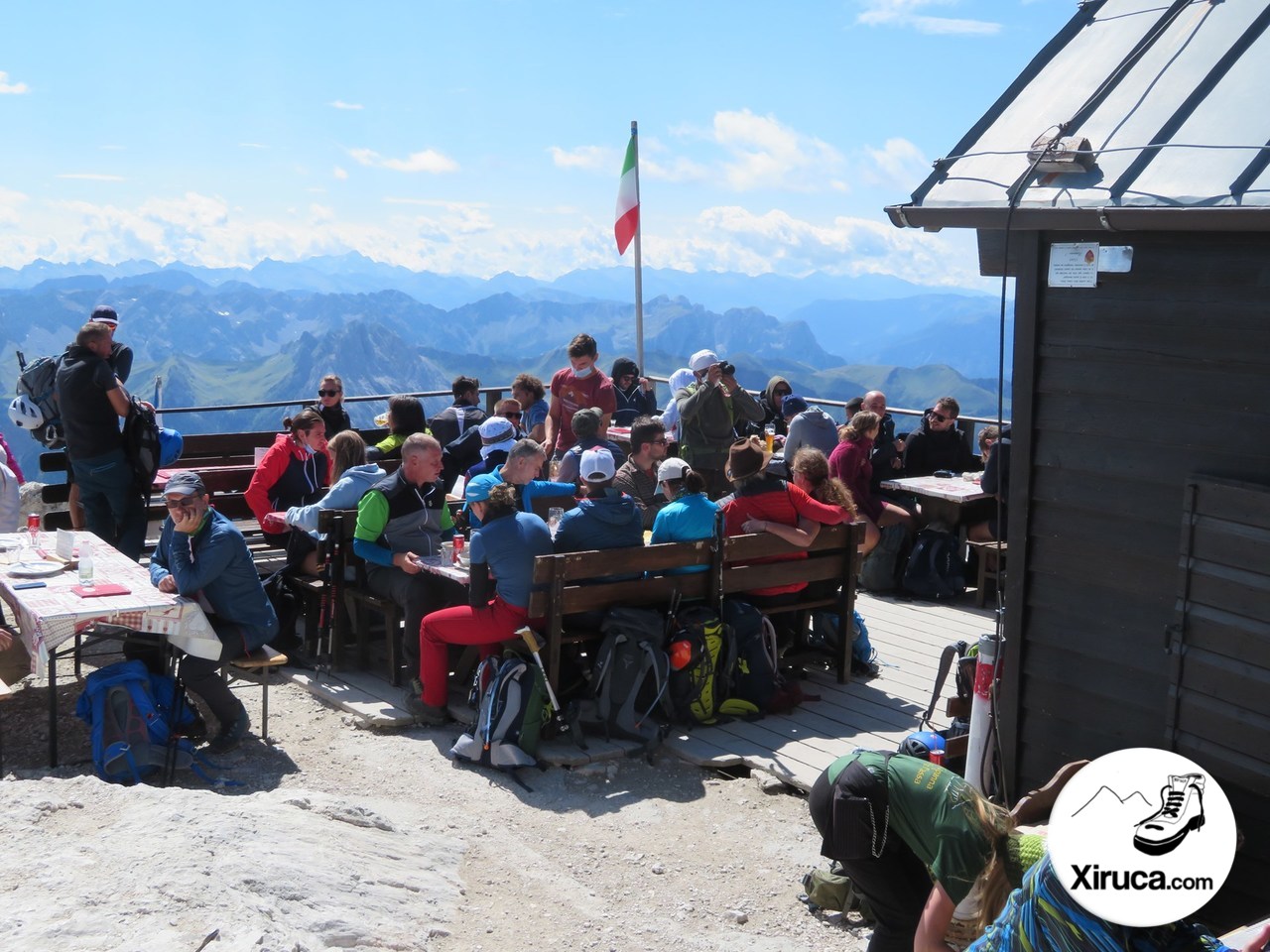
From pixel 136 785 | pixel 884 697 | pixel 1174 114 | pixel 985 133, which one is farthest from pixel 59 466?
pixel 1174 114

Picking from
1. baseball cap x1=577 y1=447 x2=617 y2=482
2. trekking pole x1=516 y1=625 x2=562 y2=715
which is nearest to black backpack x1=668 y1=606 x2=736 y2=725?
trekking pole x1=516 y1=625 x2=562 y2=715

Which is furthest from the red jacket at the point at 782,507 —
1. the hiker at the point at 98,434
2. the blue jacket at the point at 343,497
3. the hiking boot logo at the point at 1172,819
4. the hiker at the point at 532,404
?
the hiking boot logo at the point at 1172,819

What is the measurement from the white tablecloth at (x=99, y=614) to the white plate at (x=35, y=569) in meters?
0.05

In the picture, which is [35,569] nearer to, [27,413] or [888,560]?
[27,413]

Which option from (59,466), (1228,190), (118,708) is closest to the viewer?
(1228,190)

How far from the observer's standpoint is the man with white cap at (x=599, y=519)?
7012mm

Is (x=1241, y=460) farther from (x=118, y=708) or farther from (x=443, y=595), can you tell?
(x=118, y=708)

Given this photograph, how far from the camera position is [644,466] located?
8.66 m

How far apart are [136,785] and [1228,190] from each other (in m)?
4.91

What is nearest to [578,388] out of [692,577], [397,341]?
[692,577]

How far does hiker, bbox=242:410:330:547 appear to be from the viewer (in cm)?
875

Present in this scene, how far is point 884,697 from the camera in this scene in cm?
762

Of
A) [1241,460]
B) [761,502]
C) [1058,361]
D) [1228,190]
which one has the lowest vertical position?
[761,502]

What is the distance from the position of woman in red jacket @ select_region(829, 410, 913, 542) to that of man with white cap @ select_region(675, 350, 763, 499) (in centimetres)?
91
